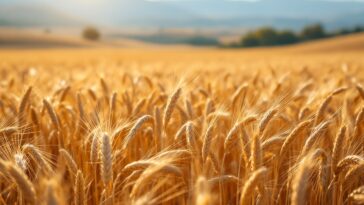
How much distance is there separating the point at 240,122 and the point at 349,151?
0.50 m

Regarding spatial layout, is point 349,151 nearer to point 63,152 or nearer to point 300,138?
point 300,138

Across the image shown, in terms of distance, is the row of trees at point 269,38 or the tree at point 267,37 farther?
the row of trees at point 269,38

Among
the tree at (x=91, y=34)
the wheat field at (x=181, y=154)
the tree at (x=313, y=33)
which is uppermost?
the tree at (x=91, y=34)

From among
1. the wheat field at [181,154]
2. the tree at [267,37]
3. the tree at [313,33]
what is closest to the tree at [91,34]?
the tree at [267,37]

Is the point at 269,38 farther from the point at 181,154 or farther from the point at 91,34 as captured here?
the point at 181,154

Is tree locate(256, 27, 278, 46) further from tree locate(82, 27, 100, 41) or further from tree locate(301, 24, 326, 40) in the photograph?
tree locate(82, 27, 100, 41)

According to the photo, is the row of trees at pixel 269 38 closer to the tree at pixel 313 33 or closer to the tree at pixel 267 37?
the tree at pixel 267 37

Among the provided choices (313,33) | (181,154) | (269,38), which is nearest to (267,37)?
(269,38)

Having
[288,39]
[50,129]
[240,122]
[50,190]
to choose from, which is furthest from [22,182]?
[288,39]

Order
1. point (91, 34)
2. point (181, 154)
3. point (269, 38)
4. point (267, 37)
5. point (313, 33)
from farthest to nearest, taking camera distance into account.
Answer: point (91, 34) → point (313, 33) → point (267, 37) → point (269, 38) → point (181, 154)

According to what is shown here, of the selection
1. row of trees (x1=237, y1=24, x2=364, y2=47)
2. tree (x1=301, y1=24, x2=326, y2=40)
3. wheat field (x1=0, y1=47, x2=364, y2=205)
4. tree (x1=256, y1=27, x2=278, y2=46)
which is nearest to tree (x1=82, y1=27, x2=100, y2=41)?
row of trees (x1=237, y1=24, x2=364, y2=47)

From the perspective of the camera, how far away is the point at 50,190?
877mm

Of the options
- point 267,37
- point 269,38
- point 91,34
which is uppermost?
point 91,34

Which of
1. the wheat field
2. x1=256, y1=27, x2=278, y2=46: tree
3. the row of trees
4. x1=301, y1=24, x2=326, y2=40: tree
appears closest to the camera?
the wheat field
